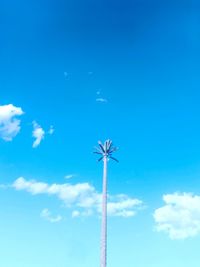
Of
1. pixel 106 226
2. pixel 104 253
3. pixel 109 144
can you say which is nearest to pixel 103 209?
pixel 106 226

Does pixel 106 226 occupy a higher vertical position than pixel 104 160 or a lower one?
lower

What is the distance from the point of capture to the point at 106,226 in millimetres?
36000

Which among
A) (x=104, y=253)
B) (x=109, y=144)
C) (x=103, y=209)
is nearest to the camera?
(x=104, y=253)

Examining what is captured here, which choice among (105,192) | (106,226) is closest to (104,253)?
(106,226)

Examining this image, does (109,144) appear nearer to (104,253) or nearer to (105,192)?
(105,192)

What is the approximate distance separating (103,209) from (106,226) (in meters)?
1.67

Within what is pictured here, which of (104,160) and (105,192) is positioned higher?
(104,160)

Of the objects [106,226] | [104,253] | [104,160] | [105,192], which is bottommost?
[104,253]

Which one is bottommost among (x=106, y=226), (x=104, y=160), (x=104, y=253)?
(x=104, y=253)

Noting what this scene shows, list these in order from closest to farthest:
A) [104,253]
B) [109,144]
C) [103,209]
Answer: [104,253] < [103,209] < [109,144]

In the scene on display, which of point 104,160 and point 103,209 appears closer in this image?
point 103,209

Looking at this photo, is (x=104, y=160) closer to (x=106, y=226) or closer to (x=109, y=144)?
(x=109, y=144)

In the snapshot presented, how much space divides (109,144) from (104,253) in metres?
10.5

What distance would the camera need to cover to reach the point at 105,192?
125 feet
